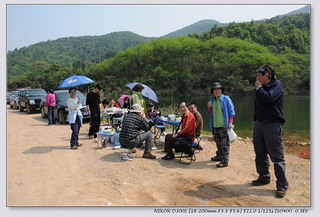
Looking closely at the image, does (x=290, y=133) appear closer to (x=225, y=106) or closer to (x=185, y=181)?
(x=225, y=106)

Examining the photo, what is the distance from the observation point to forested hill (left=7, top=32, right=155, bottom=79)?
111 metres

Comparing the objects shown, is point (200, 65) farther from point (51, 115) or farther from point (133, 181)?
point (133, 181)

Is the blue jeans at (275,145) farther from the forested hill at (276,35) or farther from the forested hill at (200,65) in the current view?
the forested hill at (276,35)

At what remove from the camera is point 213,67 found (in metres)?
56.3

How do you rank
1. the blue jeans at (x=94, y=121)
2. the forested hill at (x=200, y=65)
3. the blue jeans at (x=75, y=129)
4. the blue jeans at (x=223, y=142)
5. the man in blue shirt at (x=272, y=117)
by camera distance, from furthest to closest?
1. the forested hill at (x=200, y=65)
2. the blue jeans at (x=94, y=121)
3. the blue jeans at (x=75, y=129)
4. the blue jeans at (x=223, y=142)
5. the man in blue shirt at (x=272, y=117)

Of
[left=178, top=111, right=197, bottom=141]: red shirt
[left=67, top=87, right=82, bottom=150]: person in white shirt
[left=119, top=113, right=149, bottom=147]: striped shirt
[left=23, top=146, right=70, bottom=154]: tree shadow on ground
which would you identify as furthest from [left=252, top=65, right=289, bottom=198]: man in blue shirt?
[left=23, top=146, right=70, bottom=154]: tree shadow on ground

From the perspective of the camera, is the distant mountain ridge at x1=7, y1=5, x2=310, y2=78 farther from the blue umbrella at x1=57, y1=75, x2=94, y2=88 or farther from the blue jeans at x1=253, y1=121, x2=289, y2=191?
the blue jeans at x1=253, y1=121, x2=289, y2=191

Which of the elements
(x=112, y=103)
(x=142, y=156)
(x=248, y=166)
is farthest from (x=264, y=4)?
(x=112, y=103)

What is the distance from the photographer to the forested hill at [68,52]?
111475 millimetres

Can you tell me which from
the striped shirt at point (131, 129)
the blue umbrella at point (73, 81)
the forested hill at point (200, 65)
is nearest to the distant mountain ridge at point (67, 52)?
the forested hill at point (200, 65)

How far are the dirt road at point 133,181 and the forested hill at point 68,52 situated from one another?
79.0 m

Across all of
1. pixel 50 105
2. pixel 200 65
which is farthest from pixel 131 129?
pixel 200 65

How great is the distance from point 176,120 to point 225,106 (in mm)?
1996

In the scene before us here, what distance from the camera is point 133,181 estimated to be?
15.9ft
